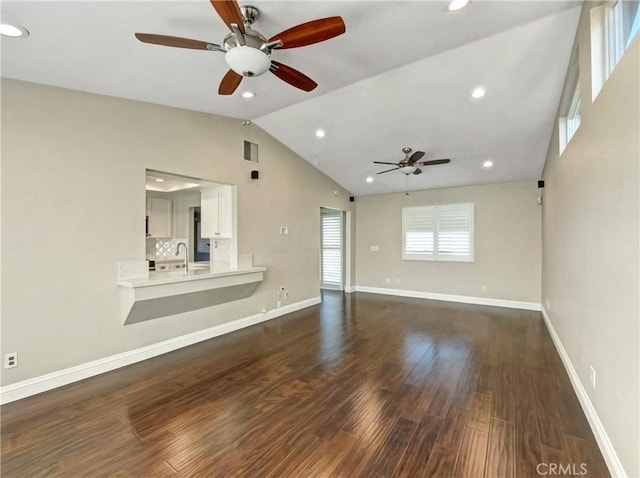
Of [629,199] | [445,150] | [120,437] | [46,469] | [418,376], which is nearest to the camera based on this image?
[629,199]

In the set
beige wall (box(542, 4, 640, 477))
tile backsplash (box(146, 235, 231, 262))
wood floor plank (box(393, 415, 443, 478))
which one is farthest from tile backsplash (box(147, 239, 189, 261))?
beige wall (box(542, 4, 640, 477))

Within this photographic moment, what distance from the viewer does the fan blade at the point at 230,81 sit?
2.33 meters

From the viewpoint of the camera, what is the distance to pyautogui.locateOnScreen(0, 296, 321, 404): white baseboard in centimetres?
259

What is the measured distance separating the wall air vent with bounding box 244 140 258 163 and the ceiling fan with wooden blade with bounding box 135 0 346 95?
240cm

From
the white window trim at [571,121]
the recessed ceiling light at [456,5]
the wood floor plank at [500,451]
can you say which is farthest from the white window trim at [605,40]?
the wood floor plank at [500,451]

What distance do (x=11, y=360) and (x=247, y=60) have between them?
3236 mm

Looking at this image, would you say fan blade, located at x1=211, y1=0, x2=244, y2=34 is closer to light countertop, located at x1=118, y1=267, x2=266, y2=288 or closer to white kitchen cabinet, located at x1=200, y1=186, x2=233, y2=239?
light countertop, located at x1=118, y1=267, x2=266, y2=288

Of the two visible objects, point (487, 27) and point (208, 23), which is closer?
point (208, 23)

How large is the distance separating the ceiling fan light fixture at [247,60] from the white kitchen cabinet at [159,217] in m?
4.59

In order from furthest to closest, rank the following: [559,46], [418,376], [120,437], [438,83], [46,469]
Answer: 1. [438,83]
2. [418,376]
3. [559,46]
4. [120,437]
5. [46,469]

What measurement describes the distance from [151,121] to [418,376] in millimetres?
4138

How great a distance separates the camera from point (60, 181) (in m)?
2.79

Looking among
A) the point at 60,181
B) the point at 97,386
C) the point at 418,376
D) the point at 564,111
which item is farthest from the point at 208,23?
the point at 564,111

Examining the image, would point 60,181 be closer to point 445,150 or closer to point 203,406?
point 203,406
